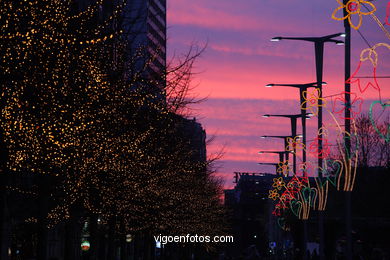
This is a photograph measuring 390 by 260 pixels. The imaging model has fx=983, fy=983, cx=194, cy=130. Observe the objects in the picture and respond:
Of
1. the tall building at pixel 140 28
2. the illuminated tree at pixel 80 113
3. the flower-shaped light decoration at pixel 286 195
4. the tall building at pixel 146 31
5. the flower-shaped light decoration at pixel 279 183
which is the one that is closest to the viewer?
the illuminated tree at pixel 80 113

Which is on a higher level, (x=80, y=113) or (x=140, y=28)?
(x=140, y=28)

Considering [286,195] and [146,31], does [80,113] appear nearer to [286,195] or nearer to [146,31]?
[146,31]

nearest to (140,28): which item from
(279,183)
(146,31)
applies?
(146,31)

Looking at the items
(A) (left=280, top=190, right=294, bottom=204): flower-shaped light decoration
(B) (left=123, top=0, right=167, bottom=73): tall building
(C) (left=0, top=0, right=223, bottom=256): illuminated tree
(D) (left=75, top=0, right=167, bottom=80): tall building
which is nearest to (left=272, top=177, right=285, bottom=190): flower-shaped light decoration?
(A) (left=280, top=190, right=294, bottom=204): flower-shaped light decoration

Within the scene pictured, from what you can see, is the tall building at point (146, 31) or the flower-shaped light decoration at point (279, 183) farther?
the flower-shaped light decoration at point (279, 183)

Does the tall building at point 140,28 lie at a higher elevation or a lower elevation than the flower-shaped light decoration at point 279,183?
higher

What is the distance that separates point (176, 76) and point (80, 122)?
31.8 feet

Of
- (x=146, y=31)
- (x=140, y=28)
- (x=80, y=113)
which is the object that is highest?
(x=146, y=31)

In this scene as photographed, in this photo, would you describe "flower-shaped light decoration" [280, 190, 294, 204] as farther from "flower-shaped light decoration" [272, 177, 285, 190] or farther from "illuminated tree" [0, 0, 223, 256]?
"illuminated tree" [0, 0, 223, 256]

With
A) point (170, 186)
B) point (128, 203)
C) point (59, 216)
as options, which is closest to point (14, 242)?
point (59, 216)

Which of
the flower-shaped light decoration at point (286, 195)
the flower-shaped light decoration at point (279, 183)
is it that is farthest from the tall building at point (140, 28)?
the flower-shaped light decoration at point (279, 183)

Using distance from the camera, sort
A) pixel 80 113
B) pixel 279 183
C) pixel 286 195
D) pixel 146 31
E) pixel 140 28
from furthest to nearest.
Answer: pixel 286 195, pixel 279 183, pixel 146 31, pixel 140 28, pixel 80 113

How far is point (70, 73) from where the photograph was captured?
30156mm

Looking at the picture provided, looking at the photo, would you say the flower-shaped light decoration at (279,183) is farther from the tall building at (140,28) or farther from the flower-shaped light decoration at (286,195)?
the tall building at (140,28)
